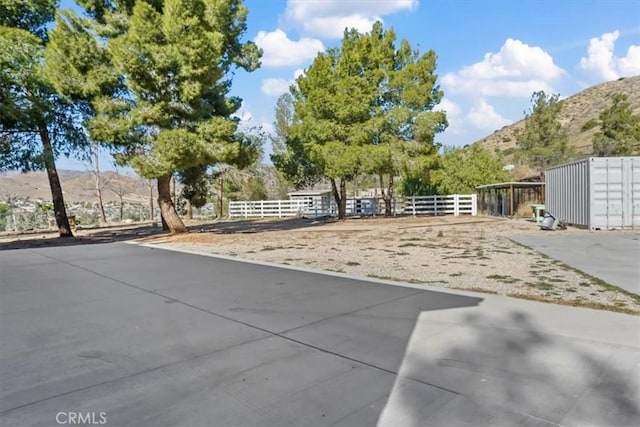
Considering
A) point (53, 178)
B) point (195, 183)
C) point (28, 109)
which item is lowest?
point (195, 183)

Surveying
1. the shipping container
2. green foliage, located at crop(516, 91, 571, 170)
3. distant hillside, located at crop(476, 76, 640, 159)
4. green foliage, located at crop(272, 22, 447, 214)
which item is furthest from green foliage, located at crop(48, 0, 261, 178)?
distant hillside, located at crop(476, 76, 640, 159)

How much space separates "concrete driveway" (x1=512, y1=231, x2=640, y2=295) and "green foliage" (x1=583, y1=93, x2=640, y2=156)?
19.7m

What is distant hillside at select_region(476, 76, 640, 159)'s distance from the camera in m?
56.1

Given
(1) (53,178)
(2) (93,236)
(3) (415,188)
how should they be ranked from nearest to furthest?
(1) (53,178)
(2) (93,236)
(3) (415,188)

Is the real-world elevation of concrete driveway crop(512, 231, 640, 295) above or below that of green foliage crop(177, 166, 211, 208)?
below

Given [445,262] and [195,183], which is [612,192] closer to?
[445,262]

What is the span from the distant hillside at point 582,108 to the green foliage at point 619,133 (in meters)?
20.6

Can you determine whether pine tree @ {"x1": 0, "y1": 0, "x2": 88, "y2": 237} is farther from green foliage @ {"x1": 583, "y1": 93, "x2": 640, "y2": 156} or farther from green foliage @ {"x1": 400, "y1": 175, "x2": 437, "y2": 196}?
green foliage @ {"x1": 583, "y1": 93, "x2": 640, "y2": 156}

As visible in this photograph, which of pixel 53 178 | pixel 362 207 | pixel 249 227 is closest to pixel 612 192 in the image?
pixel 249 227

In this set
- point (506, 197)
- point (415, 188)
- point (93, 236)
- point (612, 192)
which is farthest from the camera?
point (415, 188)

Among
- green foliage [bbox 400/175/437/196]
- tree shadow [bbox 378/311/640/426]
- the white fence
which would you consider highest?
green foliage [bbox 400/175/437/196]

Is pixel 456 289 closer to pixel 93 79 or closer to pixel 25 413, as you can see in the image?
pixel 25 413

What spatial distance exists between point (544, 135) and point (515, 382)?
33.8m

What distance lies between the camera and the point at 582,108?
6400 cm
